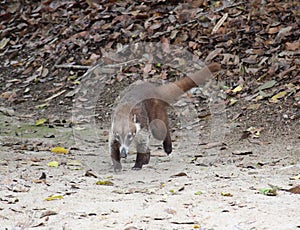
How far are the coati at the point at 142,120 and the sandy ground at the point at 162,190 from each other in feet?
0.59

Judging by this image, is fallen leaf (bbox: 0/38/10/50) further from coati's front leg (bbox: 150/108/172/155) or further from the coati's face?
the coati's face

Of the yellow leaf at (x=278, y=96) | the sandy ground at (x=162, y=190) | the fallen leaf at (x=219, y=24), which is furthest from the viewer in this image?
the fallen leaf at (x=219, y=24)

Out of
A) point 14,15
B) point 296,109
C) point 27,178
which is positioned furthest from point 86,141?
point 14,15

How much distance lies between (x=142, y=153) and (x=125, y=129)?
1.08ft

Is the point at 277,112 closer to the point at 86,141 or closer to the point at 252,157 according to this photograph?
the point at 252,157

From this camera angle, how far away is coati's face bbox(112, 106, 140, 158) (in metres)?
5.21

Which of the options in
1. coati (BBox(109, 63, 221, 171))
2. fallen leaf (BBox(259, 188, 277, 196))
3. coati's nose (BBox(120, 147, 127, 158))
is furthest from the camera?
coati (BBox(109, 63, 221, 171))

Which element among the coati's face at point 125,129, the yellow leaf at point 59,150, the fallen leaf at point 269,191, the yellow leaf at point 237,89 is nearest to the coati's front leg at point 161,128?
the coati's face at point 125,129

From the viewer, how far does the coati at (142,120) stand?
5250 millimetres

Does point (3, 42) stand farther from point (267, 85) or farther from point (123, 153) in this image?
point (123, 153)

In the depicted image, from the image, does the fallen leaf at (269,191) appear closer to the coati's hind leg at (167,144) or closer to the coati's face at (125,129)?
the coati's face at (125,129)

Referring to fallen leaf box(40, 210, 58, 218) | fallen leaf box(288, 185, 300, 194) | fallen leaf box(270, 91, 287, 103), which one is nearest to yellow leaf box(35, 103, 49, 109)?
fallen leaf box(270, 91, 287, 103)

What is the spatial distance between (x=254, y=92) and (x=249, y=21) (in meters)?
1.42

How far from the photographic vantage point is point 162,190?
14.4ft
